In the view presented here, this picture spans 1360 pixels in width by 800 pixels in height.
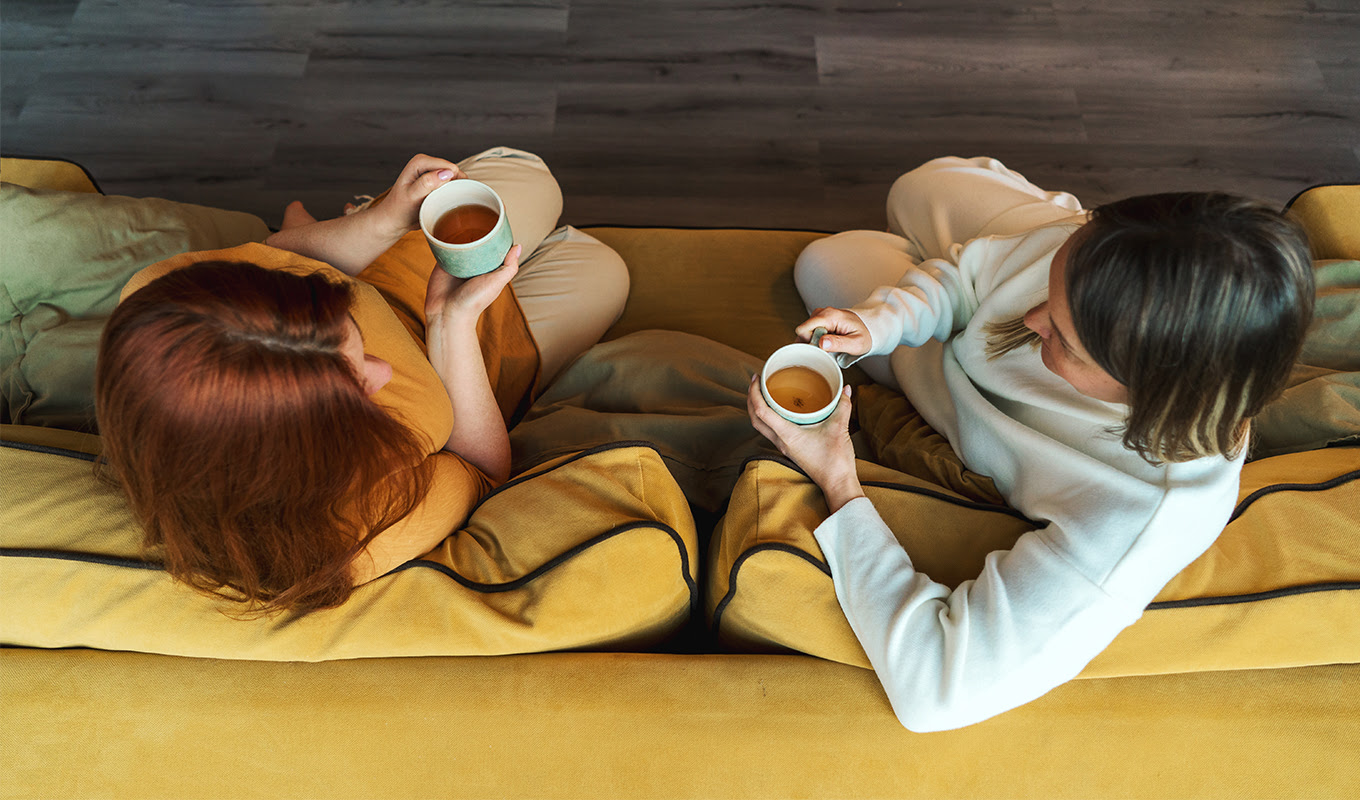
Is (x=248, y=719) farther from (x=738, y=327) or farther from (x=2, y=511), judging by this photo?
(x=738, y=327)

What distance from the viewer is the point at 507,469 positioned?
45.1 inches

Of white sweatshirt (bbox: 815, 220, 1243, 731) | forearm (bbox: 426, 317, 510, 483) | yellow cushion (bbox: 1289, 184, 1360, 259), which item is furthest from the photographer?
yellow cushion (bbox: 1289, 184, 1360, 259)

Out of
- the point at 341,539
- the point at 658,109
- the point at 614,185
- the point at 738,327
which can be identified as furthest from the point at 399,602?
the point at 658,109

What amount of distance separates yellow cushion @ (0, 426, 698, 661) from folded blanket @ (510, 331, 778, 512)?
22 centimetres

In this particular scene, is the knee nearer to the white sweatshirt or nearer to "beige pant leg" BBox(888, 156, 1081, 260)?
"beige pant leg" BBox(888, 156, 1081, 260)

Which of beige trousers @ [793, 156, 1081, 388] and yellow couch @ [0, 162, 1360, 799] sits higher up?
beige trousers @ [793, 156, 1081, 388]

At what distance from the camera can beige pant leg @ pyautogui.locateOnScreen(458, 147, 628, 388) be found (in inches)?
55.8

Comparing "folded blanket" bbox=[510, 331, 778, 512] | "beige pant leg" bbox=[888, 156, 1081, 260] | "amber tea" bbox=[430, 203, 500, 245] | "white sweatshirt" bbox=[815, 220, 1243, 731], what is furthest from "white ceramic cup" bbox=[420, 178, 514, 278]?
"beige pant leg" bbox=[888, 156, 1081, 260]

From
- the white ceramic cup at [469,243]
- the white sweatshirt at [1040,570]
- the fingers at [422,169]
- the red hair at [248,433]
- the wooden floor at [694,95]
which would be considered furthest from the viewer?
the wooden floor at [694,95]

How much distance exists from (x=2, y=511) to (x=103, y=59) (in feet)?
7.17

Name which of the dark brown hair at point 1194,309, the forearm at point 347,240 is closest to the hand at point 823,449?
the dark brown hair at point 1194,309

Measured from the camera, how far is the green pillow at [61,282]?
3.76 feet

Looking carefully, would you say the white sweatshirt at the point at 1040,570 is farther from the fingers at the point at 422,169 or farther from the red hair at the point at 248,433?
the fingers at the point at 422,169

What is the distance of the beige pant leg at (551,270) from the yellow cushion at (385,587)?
1.83ft
